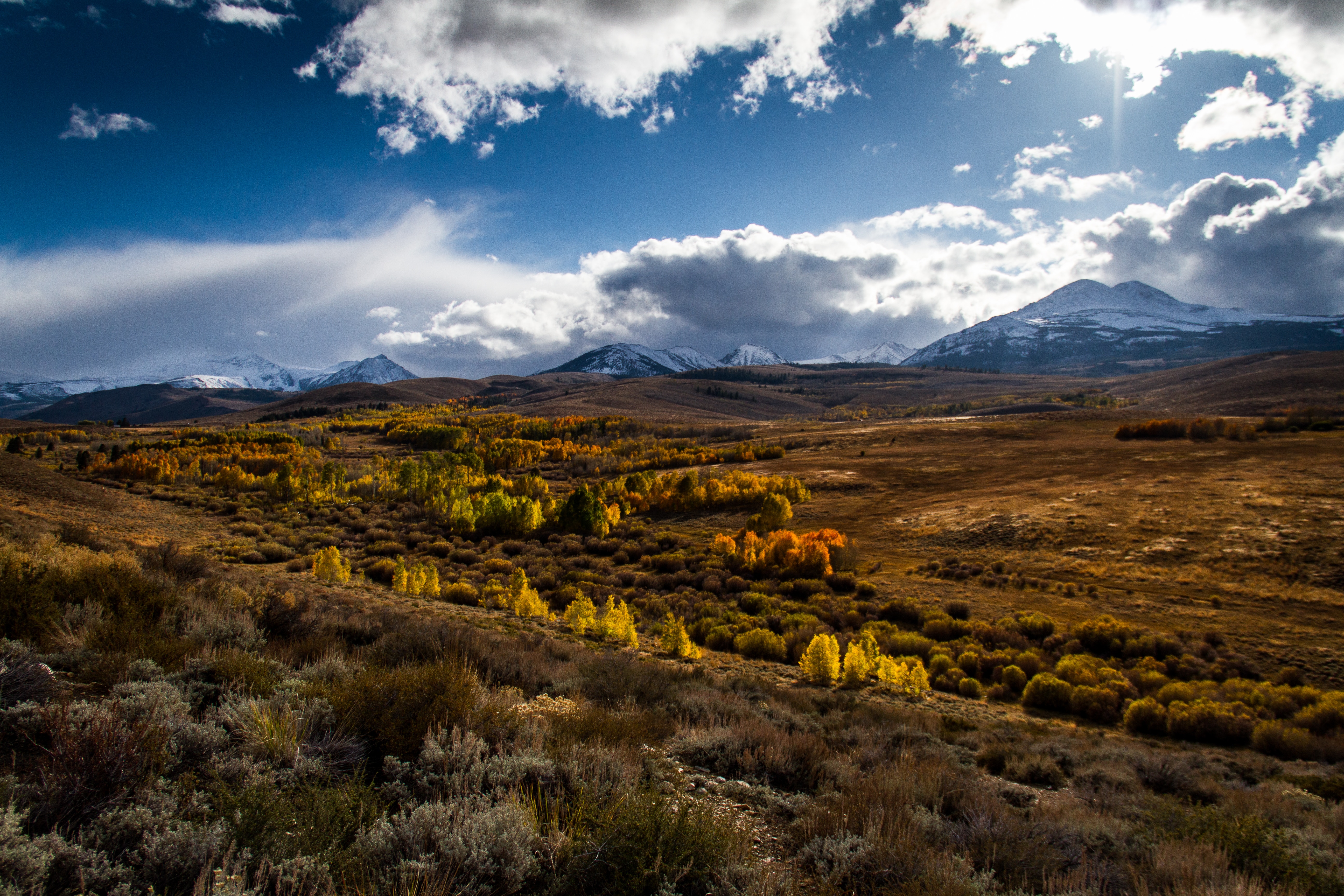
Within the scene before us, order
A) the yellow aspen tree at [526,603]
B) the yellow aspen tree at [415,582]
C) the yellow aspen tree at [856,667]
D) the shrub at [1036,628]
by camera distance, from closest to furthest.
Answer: the yellow aspen tree at [856,667] < the yellow aspen tree at [526,603] < the shrub at [1036,628] < the yellow aspen tree at [415,582]

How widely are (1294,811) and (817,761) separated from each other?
6.44 m

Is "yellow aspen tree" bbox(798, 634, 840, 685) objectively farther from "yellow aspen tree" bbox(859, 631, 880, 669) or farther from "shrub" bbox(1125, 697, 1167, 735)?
"shrub" bbox(1125, 697, 1167, 735)

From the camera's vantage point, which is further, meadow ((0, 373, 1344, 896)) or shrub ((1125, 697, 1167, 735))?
shrub ((1125, 697, 1167, 735))

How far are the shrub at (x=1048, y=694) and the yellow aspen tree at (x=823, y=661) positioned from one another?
18.5 feet

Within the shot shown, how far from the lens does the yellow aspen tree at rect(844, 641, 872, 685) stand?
1443cm

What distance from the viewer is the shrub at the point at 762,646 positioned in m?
17.4

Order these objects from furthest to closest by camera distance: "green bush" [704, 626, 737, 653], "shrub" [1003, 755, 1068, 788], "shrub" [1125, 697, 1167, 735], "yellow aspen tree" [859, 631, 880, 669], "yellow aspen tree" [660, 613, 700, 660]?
1. "green bush" [704, 626, 737, 653]
2. "yellow aspen tree" [660, 613, 700, 660]
3. "yellow aspen tree" [859, 631, 880, 669]
4. "shrub" [1125, 697, 1167, 735]
5. "shrub" [1003, 755, 1068, 788]

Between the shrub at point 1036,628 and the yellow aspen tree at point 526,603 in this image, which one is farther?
the shrub at point 1036,628

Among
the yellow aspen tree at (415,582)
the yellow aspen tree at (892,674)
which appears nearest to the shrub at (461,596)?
the yellow aspen tree at (415,582)

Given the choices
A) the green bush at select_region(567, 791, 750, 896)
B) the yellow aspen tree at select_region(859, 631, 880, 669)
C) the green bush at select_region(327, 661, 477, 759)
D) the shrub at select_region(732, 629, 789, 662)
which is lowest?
the shrub at select_region(732, 629, 789, 662)

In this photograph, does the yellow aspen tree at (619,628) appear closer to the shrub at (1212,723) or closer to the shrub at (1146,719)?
the shrub at (1146,719)

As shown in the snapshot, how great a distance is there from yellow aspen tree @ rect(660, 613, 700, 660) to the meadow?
135 mm

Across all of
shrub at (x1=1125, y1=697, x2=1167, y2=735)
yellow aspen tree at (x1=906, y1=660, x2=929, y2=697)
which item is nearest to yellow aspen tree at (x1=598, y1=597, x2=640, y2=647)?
yellow aspen tree at (x1=906, y1=660, x2=929, y2=697)

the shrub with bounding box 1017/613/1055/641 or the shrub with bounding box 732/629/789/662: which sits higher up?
the shrub with bounding box 732/629/789/662
